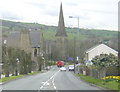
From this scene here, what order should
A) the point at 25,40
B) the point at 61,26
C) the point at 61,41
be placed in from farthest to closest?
1. the point at 61,41
2. the point at 61,26
3. the point at 25,40

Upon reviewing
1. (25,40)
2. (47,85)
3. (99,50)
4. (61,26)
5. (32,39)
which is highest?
(61,26)

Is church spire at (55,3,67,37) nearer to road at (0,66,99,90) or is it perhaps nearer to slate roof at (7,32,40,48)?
slate roof at (7,32,40,48)

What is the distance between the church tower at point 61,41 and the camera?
97081 mm

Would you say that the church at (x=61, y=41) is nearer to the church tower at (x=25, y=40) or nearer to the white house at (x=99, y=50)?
the church tower at (x=25, y=40)

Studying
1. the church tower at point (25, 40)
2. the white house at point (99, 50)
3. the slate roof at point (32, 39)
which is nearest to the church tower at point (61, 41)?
the slate roof at point (32, 39)

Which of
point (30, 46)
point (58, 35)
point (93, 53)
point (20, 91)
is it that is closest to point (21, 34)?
point (30, 46)

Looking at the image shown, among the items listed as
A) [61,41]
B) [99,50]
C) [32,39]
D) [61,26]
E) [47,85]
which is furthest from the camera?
[61,41]

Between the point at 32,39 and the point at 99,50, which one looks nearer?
the point at 99,50

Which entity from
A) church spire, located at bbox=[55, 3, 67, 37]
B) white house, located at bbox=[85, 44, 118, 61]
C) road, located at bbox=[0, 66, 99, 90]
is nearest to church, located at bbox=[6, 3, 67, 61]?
church spire, located at bbox=[55, 3, 67, 37]

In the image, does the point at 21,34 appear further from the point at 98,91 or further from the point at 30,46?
the point at 98,91

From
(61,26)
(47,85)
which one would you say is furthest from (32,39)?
(47,85)

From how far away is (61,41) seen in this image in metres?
107

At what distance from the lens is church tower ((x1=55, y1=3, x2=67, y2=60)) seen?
97081 millimetres

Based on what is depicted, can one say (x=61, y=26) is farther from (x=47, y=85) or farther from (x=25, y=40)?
(x=47, y=85)
